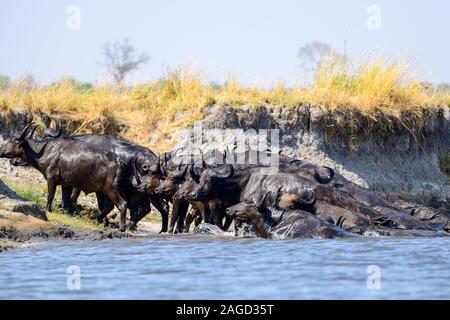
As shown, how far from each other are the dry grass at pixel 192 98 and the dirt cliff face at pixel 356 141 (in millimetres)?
193

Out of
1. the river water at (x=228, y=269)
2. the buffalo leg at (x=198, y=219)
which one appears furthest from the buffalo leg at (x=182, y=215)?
the river water at (x=228, y=269)

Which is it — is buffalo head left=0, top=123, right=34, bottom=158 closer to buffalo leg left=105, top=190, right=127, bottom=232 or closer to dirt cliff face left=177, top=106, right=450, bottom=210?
buffalo leg left=105, top=190, right=127, bottom=232

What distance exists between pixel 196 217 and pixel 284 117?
465 cm

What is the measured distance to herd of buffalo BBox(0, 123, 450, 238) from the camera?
1764 centimetres

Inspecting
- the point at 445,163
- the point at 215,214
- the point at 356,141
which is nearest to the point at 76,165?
the point at 215,214

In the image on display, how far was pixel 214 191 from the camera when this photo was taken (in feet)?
61.9

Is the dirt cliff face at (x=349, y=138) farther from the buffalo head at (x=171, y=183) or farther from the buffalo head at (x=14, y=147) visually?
the buffalo head at (x=171, y=183)

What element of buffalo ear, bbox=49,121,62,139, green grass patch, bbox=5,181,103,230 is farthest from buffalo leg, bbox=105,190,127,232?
buffalo ear, bbox=49,121,62,139

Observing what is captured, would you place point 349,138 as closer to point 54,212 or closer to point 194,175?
point 194,175

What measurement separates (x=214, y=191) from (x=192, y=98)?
5.19m

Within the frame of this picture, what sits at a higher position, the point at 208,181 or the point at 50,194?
the point at 208,181

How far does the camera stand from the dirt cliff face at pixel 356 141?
2323 centimetres

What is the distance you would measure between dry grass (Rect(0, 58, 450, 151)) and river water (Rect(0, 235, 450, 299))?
19.9 ft
